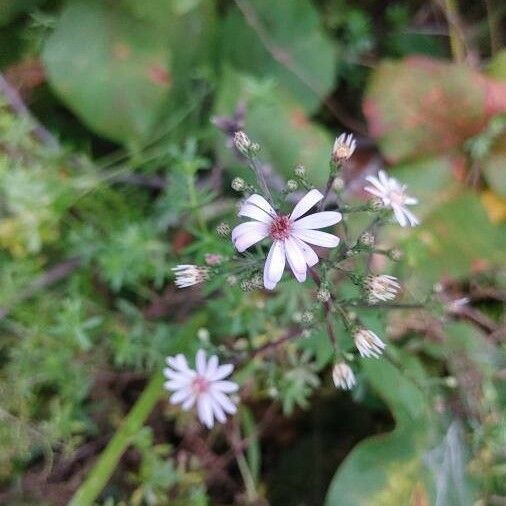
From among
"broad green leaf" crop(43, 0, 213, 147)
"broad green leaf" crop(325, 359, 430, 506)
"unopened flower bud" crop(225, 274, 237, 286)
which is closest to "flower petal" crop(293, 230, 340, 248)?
"unopened flower bud" crop(225, 274, 237, 286)

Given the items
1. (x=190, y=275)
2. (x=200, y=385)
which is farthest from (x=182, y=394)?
(x=190, y=275)

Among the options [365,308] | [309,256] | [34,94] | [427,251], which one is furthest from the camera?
[34,94]

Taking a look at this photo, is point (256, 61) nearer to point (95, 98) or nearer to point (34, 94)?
point (95, 98)

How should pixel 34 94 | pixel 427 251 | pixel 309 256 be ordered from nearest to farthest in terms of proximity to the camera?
1. pixel 309 256
2. pixel 427 251
3. pixel 34 94

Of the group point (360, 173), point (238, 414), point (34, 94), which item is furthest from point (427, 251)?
point (34, 94)

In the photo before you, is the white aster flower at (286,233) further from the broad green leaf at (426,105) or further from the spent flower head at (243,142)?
the broad green leaf at (426,105)
